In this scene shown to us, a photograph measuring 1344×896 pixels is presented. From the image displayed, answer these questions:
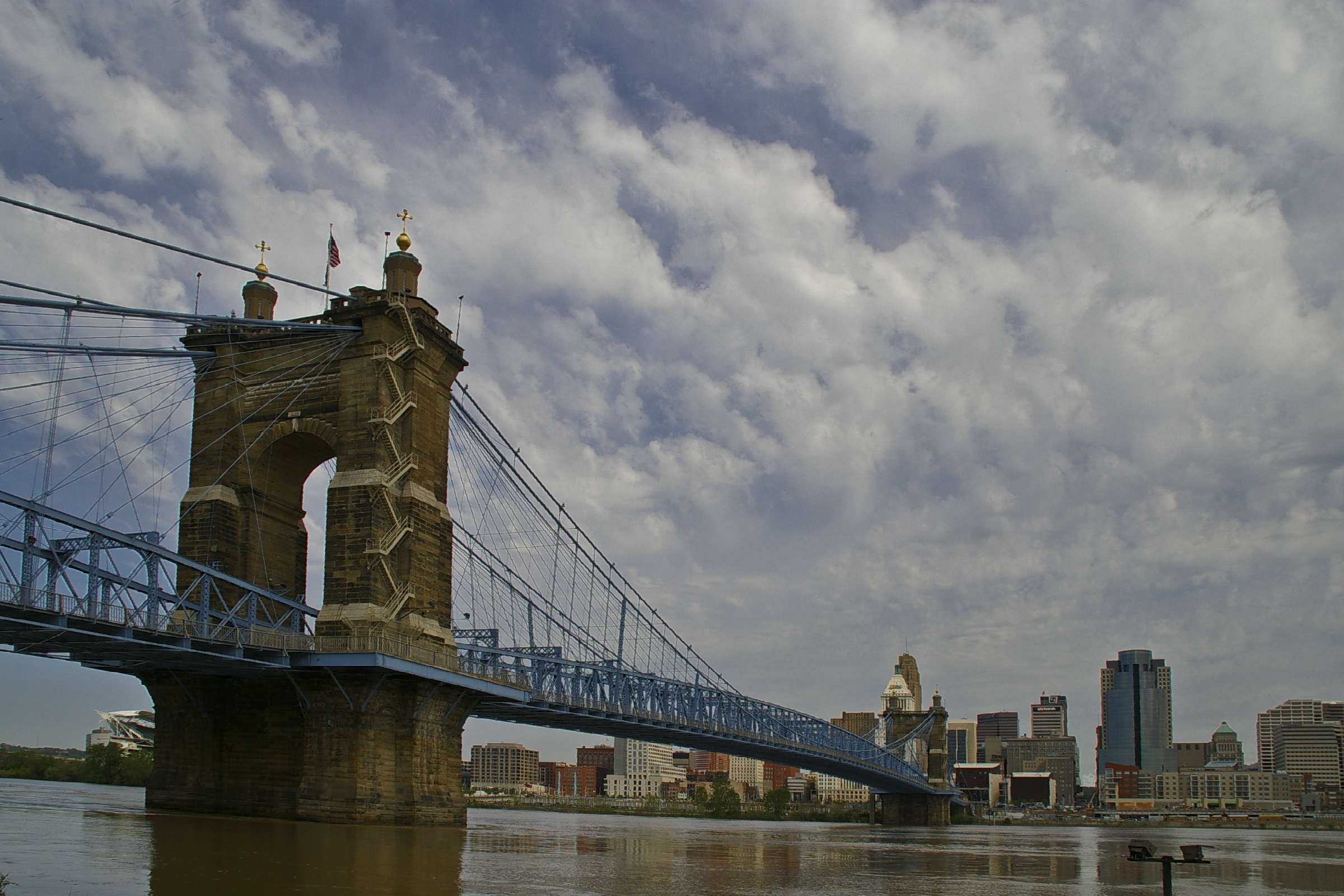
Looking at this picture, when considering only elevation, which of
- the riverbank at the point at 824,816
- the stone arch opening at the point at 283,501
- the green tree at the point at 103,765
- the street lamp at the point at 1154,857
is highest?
the stone arch opening at the point at 283,501

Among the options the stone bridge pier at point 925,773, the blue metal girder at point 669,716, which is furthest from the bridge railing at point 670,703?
the stone bridge pier at point 925,773

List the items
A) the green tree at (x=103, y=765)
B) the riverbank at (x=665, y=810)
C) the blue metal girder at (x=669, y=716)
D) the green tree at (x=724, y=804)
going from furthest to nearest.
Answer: the riverbank at (x=665, y=810)
the green tree at (x=724, y=804)
the green tree at (x=103, y=765)
the blue metal girder at (x=669, y=716)

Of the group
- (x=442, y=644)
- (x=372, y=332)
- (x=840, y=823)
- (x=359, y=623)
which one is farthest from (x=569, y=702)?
(x=840, y=823)

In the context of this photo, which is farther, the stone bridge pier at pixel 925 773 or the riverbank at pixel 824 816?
the riverbank at pixel 824 816

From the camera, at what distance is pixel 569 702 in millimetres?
57281

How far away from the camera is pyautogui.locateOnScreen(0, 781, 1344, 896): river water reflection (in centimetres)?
2030

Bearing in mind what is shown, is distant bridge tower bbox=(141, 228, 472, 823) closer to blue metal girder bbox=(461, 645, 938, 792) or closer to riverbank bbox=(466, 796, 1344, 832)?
blue metal girder bbox=(461, 645, 938, 792)

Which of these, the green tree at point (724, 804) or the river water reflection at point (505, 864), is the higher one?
the river water reflection at point (505, 864)

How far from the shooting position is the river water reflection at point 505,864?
20297mm

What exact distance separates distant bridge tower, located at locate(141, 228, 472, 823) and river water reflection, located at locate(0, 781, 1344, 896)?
7.66 feet

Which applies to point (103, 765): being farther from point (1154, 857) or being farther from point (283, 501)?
point (1154, 857)

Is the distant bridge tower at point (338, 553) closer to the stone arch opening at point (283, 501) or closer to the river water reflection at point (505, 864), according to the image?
the stone arch opening at point (283, 501)

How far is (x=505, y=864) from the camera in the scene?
28.4m

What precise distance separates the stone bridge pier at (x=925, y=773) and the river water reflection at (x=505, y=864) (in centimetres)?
7594
